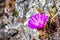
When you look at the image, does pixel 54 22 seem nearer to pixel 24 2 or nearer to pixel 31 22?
pixel 31 22

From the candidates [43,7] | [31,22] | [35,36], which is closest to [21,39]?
[35,36]

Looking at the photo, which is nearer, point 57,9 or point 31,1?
point 57,9

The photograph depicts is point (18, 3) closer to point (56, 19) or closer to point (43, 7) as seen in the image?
point (43, 7)

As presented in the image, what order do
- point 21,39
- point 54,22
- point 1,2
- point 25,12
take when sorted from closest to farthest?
1. point 54,22
2. point 21,39
3. point 25,12
4. point 1,2

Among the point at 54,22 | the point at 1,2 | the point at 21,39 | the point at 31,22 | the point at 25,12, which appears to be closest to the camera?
the point at 31,22

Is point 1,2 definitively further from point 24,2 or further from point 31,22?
point 31,22

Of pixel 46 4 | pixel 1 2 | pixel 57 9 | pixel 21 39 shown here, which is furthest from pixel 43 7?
pixel 1 2

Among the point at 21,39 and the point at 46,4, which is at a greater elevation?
the point at 46,4

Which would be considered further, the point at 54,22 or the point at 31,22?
the point at 54,22
